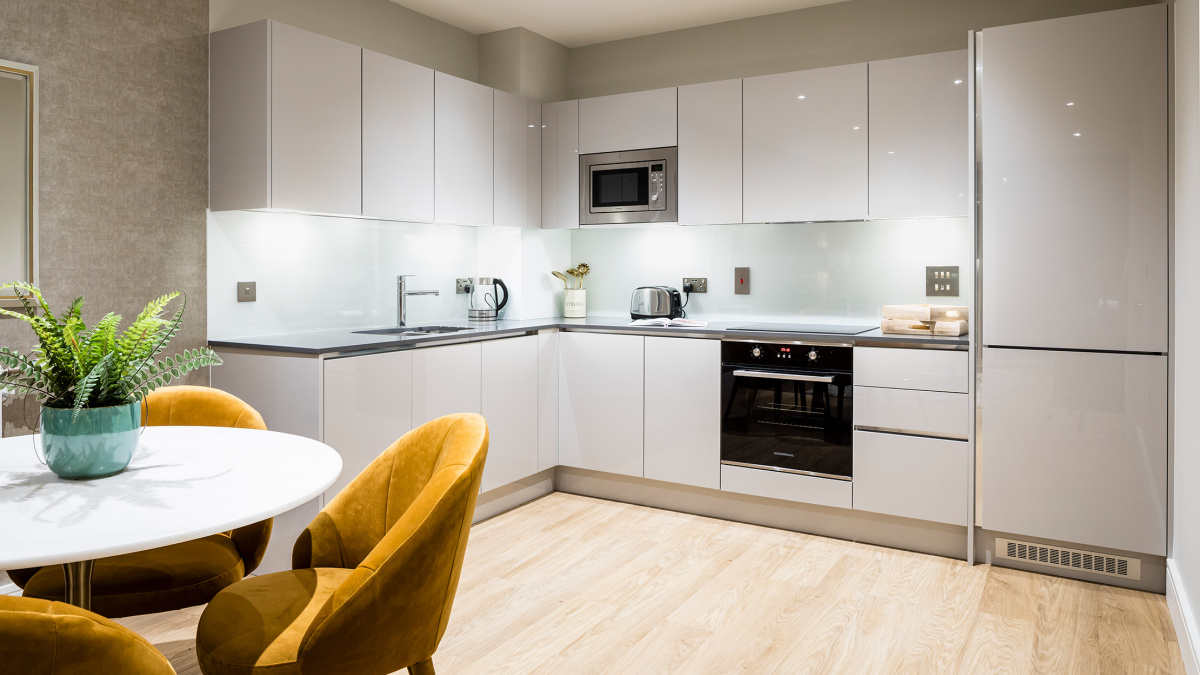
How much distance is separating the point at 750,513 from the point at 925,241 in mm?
1491

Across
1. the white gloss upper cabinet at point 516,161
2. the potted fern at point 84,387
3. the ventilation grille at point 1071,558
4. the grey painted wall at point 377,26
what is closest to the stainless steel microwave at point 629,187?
the white gloss upper cabinet at point 516,161

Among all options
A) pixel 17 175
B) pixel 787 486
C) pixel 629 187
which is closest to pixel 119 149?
pixel 17 175

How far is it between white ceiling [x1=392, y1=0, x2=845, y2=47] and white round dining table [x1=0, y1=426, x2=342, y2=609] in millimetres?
2857

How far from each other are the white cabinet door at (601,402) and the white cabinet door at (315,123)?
1307 mm

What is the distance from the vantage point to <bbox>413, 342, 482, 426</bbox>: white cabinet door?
131 inches

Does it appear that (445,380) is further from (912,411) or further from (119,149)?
(912,411)

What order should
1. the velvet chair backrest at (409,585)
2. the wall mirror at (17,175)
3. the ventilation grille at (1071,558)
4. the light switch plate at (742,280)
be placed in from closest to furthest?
the velvet chair backrest at (409,585) → the wall mirror at (17,175) → the ventilation grille at (1071,558) → the light switch plate at (742,280)

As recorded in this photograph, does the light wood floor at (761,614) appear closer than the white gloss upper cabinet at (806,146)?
Yes

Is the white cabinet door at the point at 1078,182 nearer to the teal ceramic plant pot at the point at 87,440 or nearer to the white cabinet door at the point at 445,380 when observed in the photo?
the white cabinet door at the point at 445,380

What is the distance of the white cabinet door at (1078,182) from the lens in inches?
110

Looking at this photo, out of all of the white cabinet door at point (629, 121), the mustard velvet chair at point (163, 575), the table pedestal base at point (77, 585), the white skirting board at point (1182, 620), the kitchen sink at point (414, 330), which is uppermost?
the white cabinet door at point (629, 121)

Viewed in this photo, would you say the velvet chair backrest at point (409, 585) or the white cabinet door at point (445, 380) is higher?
the white cabinet door at point (445, 380)

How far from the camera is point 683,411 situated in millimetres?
3773

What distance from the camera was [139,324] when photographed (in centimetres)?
156
